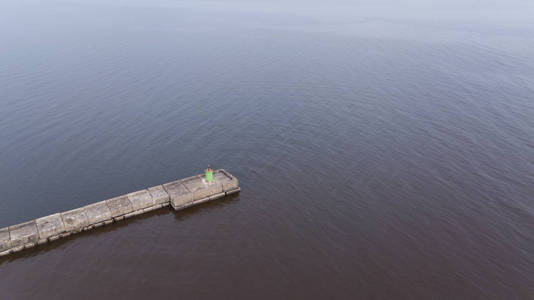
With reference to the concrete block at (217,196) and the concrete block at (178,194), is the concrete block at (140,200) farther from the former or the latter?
the concrete block at (217,196)

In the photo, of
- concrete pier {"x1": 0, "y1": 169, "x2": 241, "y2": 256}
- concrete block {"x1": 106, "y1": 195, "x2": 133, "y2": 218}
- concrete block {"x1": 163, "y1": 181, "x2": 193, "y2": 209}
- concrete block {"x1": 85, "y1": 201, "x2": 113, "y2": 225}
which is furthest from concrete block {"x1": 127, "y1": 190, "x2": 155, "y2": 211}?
concrete block {"x1": 85, "y1": 201, "x2": 113, "y2": 225}

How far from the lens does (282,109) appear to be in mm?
60875

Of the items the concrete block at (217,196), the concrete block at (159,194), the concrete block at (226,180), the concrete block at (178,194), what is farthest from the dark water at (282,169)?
the concrete block at (226,180)

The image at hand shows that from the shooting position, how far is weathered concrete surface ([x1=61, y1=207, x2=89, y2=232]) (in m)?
31.8

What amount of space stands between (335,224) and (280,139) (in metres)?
19.7

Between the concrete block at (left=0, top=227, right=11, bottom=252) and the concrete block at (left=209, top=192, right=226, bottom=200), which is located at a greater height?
the concrete block at (left=0, top=227, right=11, bottom=252)

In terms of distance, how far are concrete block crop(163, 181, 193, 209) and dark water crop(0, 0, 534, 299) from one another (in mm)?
1339

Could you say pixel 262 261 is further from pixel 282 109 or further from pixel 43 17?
pixel 43 17

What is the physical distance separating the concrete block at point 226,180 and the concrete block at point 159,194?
6.14 m

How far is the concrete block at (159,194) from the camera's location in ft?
117

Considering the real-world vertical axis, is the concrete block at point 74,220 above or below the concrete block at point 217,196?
above

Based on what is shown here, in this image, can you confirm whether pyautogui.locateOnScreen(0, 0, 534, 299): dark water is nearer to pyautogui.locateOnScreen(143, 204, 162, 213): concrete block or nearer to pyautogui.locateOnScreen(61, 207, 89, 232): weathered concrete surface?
pyautogui.locateOnScreen(61, 207, 89, 232): weathered concrete surface

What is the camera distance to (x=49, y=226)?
31.2 metres

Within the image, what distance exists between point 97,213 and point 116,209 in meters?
1.83
